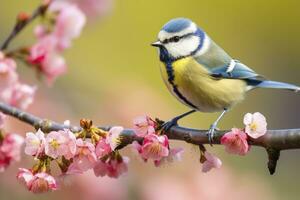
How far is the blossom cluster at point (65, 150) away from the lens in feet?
4.69

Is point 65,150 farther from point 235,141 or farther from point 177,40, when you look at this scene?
point 177,40

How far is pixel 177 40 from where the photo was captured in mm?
1935

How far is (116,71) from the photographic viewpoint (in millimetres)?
4656

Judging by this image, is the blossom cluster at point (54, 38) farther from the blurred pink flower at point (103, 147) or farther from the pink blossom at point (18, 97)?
the blurred pink flower at point (103, 147)

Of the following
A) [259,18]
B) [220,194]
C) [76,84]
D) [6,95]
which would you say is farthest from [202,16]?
[6,95]

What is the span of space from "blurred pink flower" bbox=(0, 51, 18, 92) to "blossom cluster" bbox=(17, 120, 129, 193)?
0.44 meters

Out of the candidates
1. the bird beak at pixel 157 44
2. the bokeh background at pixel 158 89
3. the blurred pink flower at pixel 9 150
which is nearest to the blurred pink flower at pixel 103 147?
the blurred pink flower at pixel 9 150

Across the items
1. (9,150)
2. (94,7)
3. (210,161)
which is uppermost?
(94,7)

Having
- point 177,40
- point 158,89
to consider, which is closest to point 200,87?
point 177,40

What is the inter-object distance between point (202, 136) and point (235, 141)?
3.1 inches

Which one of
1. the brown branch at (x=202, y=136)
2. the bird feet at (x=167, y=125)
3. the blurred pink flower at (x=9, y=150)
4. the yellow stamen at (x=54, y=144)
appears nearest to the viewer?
the brown branch at (x=202, y=136)

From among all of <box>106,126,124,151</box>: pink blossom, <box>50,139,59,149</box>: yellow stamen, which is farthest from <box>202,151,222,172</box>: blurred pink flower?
<box>50,139,59,149</box>: yellow stamen

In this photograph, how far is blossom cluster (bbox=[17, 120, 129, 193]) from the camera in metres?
1.43

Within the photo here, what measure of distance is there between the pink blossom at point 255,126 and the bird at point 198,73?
1.49 feet
